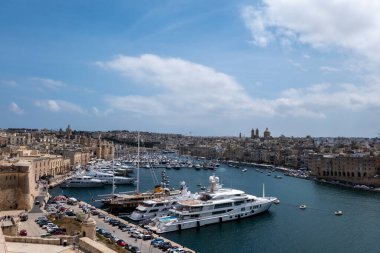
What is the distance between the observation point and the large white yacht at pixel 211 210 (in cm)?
2569

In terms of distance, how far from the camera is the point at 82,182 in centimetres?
4500

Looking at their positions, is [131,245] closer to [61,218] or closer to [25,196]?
[61,218]

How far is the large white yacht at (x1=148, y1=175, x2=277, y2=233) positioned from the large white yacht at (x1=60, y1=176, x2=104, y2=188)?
62.3 ft

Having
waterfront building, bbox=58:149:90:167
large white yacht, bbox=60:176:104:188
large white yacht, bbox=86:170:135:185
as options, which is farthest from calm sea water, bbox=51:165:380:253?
waterfront building, bbox=58:149:90:167

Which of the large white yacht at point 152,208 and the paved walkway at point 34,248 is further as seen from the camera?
the large white yacht at point 152,208

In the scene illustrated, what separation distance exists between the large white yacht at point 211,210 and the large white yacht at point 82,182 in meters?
19.0

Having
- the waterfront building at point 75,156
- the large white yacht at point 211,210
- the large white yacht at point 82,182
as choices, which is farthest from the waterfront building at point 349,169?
the waterfront building at point 75,156

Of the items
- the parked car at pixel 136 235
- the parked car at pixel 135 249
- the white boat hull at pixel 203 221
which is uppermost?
the parked car at pixel 136 235

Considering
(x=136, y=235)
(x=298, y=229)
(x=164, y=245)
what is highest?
(x=136, y=235)

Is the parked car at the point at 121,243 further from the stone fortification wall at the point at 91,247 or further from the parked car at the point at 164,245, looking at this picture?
the stone fortification wall at the point at 91,247

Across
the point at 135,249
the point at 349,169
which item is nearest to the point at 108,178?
the point at 135,249

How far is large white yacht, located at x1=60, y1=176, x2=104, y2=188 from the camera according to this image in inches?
1756

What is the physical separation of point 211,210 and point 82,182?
2150 cm

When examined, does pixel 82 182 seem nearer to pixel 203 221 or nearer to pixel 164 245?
pixel 203 221
